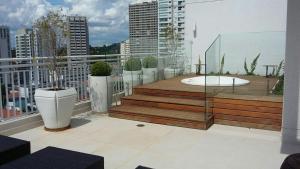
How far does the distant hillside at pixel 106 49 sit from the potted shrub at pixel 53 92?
5.03 feet

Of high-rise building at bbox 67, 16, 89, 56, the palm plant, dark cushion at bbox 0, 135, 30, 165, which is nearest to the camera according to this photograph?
dark cushion at bbox 0, 135, 30, 165

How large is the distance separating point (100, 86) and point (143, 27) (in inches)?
239

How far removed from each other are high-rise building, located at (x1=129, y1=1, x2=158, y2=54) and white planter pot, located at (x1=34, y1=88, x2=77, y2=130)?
300cm

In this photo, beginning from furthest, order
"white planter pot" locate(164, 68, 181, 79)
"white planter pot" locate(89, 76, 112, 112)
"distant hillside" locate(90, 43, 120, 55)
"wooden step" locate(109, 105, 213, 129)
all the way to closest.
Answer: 1. "white planter pot" locate(164, 68, 181, 79)
2. "distant hillside" locate(90, 43, 120, 55)
3. "white planter pot" locate(89, 76, 112, 112)
4. "wooden step" locate(109, 105, 213, 129)

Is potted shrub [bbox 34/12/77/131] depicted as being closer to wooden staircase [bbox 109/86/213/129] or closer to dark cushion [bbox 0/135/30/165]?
wooden staircase [bbox 109/86/213/129]

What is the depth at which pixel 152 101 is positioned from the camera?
5.87 meters

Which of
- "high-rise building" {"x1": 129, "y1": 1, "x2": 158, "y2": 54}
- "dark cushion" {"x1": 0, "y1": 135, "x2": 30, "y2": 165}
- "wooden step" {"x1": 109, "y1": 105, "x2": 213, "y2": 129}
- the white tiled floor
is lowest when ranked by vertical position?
the white tiled floor

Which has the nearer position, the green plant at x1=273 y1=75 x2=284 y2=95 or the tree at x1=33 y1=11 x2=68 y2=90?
the tree at x1=33 y1=11 x2=68 y2=90

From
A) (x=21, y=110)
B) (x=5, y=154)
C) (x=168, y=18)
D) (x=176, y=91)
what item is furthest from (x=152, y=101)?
(x=168, y=18)

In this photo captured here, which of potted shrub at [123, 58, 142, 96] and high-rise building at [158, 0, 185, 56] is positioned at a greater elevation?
high-rise building at [158, 0, 185, 56]

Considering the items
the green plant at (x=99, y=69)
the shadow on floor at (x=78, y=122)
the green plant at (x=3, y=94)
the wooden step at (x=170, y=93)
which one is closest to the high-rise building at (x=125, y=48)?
the wooden step at (x=170, y=93)

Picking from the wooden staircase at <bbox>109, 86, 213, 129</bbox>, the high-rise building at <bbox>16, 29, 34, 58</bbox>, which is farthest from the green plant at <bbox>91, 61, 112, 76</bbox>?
the high-rise building at <bbox>16, 29, 34, 58</bbox>

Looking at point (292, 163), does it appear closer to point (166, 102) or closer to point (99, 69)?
point (166, 102)

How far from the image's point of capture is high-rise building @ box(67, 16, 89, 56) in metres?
5.31
